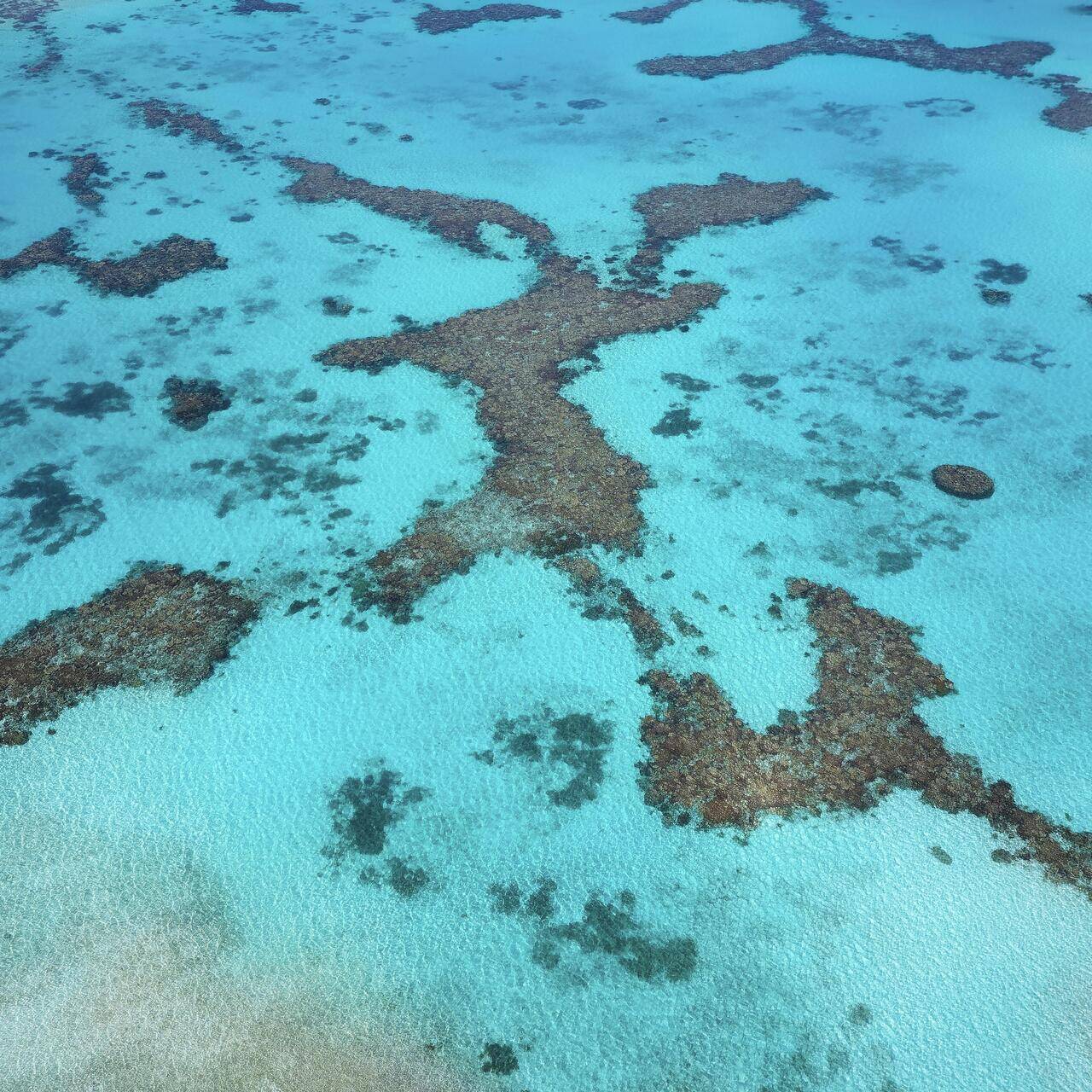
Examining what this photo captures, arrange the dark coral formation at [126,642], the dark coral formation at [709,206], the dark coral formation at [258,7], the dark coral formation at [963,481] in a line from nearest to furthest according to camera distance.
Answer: the dark coral formation at [126,642]
the dark coral formation at [963,481]
the dark coral formation at [709,206]
the dark coral formation at [258,7]

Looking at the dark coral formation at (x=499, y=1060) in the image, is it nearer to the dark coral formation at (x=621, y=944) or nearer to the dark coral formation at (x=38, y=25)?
the dark coral formation at (x=621, y=944)

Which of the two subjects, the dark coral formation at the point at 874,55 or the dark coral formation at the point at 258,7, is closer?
the dark coral formation at the point at 874,55

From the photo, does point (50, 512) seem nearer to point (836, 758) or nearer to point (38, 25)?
point (836, 758)

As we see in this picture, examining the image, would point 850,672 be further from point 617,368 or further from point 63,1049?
point 63,1049

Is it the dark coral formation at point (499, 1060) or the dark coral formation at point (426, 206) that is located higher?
the dark coral formation at point (426, 206)

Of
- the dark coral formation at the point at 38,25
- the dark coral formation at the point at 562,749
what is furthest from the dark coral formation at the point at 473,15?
the dark coral formation at the point at 562,749

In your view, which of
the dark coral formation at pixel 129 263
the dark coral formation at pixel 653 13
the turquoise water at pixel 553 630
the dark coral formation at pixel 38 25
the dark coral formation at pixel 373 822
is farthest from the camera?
the dark coral formation at pixel 653 13

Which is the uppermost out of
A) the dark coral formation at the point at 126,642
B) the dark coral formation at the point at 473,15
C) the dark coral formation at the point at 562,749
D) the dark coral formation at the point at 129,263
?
the dark coral formation at the point at 473,15
